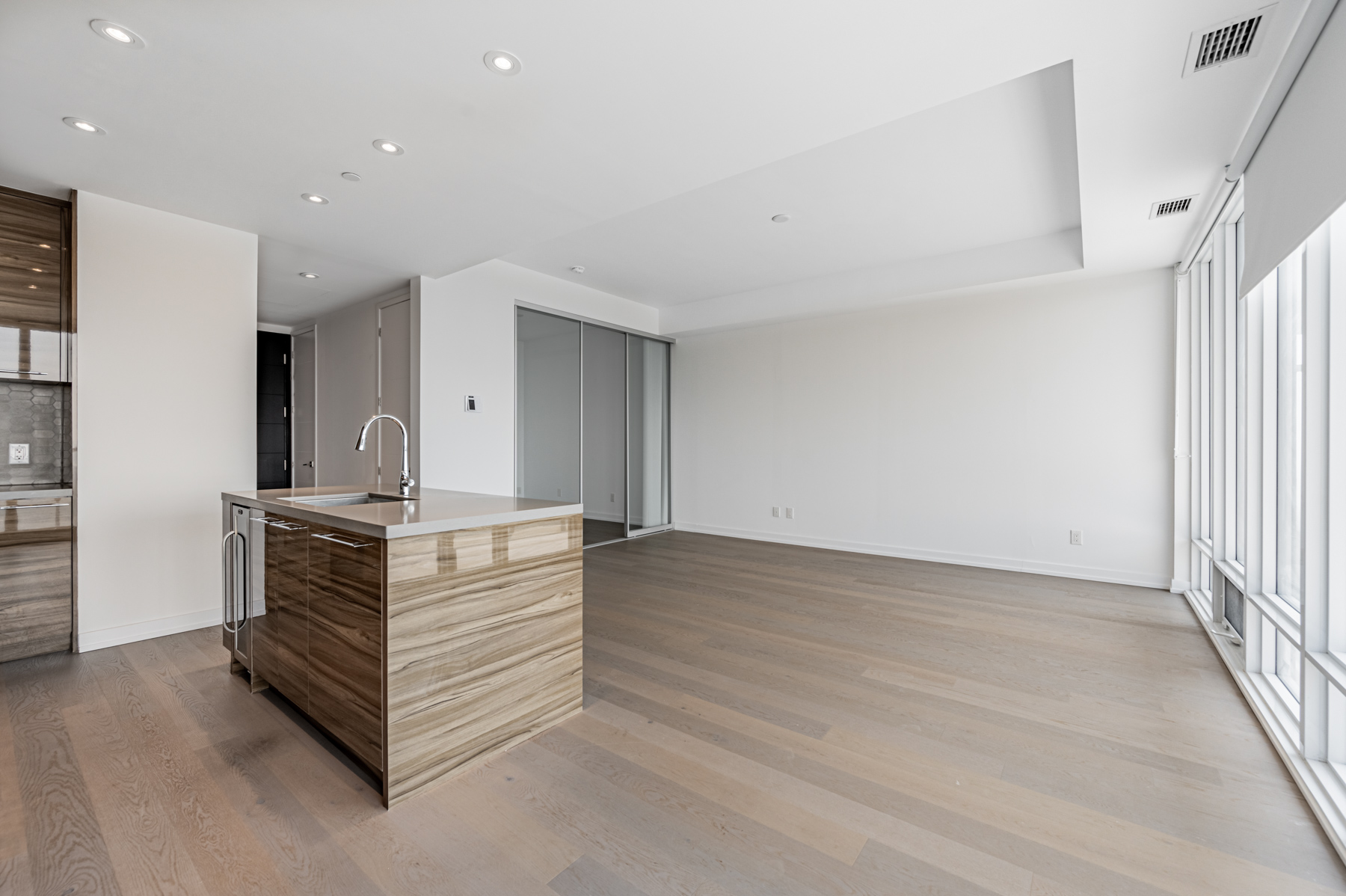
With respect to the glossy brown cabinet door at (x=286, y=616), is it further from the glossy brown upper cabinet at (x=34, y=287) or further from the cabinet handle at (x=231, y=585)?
the glossy brown upper cabinet at (x=34, y=287)

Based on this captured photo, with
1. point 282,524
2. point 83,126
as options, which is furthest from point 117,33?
point 282,524

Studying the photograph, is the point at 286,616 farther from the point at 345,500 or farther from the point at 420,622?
the point at 420,622

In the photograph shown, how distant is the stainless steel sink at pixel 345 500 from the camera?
8.23ft

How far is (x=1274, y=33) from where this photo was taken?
1.80m

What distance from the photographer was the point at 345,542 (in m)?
1.94

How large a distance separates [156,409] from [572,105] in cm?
305

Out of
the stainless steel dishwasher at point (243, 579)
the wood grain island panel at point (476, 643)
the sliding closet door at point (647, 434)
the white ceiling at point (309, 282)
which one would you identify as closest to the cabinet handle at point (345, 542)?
the wood grain island panel at point (476, 643)

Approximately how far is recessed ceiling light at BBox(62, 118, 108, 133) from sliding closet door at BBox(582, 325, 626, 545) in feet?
12.7

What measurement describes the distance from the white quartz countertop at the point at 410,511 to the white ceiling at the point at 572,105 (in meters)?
1.59

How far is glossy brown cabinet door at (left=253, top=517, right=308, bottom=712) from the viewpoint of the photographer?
87.6 inches

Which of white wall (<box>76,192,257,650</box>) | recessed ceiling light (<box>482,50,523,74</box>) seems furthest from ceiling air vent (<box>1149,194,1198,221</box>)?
white wall (<box>76,192,257,650</box>)

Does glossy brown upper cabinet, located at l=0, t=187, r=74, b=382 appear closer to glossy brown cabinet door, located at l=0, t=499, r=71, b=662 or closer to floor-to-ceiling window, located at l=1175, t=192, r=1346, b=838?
glossy brown cabinet door, located at l=0, t=499, r=71, b=662

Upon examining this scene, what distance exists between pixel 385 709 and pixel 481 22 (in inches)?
85.8

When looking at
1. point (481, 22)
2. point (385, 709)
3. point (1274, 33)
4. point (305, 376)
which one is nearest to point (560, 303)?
point (305, 376)
